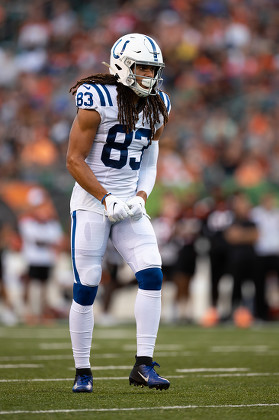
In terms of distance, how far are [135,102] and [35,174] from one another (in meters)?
8.78

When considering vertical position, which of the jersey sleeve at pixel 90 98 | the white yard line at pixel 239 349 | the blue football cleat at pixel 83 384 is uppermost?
the jersey sleeve at pixel 90 98

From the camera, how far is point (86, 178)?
4.54 m

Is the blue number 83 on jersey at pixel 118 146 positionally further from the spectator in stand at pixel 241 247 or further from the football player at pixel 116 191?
the spectator in stand at pixel 241 247

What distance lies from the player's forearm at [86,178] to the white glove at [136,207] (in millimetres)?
151

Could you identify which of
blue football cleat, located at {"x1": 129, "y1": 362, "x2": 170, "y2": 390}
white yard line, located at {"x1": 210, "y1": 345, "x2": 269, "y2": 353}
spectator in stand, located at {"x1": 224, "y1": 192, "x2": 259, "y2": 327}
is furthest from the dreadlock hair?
spectator in stand, located at {"x1": 224, "y1": 192, "x2": 259, "y2": 327}

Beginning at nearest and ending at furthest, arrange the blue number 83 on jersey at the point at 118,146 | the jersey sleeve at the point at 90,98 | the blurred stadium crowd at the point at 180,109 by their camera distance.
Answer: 1. the jersey sleeve at the point at 90,98
2. the blue number 83 on jersey at the point at 118,146
3. the blurred stadium crowd at the point at 180,109

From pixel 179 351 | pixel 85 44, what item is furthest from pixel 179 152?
pixel 179 351

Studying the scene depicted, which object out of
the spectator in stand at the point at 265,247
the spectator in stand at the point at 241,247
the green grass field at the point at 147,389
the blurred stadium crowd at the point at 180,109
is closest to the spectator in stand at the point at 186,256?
the blurred stadium crowd at the point at 180,109

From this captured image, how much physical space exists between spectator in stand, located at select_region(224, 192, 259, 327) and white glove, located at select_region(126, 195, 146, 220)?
6.68m

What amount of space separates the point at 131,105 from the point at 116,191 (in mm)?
461

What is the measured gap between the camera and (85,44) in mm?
16859

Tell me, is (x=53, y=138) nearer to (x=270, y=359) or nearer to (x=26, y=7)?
(x=26, y=7)

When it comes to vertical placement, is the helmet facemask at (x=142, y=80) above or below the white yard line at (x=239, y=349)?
above

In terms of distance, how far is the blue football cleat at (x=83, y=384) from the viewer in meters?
4.47
